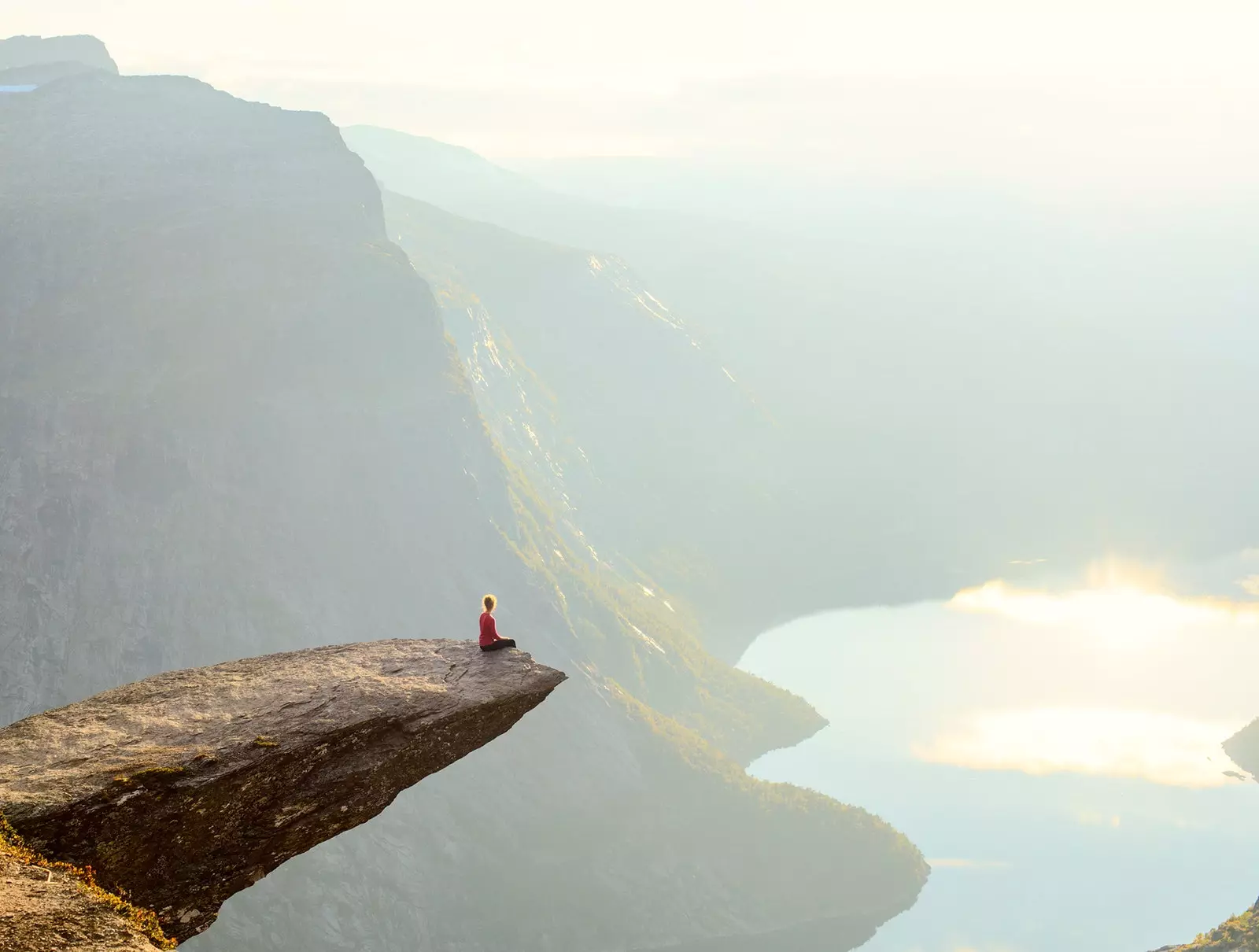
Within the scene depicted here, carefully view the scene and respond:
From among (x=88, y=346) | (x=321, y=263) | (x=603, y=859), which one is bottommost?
(x=603, y=859)

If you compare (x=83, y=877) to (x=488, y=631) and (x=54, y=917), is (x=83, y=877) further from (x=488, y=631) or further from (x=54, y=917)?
(x=488, y=631)

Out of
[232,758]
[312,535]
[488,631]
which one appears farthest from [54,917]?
[312,535]

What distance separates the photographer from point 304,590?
519 feet

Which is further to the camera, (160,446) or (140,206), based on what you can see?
(140,206)

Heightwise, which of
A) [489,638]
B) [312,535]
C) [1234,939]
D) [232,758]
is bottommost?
[1234,939]

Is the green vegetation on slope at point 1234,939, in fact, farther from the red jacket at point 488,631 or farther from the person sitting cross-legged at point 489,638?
the red jacket at point 488,631

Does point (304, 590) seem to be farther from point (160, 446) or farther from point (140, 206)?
point (140, 206)

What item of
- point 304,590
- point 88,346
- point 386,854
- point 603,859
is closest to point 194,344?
point 88,346

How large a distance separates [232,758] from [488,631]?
751 centimetres

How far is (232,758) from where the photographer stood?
23.8 meters

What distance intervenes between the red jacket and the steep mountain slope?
119886 millimetres

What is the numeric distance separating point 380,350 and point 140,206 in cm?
4457

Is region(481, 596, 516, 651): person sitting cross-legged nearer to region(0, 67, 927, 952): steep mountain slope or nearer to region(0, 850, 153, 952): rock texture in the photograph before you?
region(0, 850, 153, 952): rock texture

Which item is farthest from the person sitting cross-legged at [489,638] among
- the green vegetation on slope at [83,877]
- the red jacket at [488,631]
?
the green vegetation on slope at [83,877]
